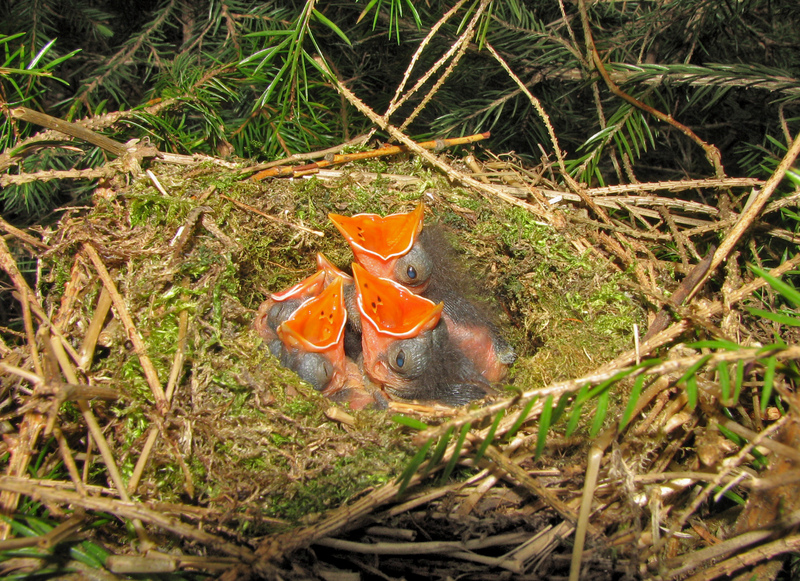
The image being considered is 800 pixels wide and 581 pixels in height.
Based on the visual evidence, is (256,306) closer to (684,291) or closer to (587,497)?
(587,497)

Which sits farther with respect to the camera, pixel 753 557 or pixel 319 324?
pixel 319 324

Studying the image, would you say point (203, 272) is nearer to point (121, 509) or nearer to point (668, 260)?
point (121, 509)

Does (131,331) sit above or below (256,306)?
above

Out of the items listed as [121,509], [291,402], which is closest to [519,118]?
[291,402]

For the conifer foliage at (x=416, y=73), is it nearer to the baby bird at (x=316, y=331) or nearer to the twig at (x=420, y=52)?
the twig at (x=420, y=52)

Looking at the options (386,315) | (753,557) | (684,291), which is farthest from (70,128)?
(753,557)
